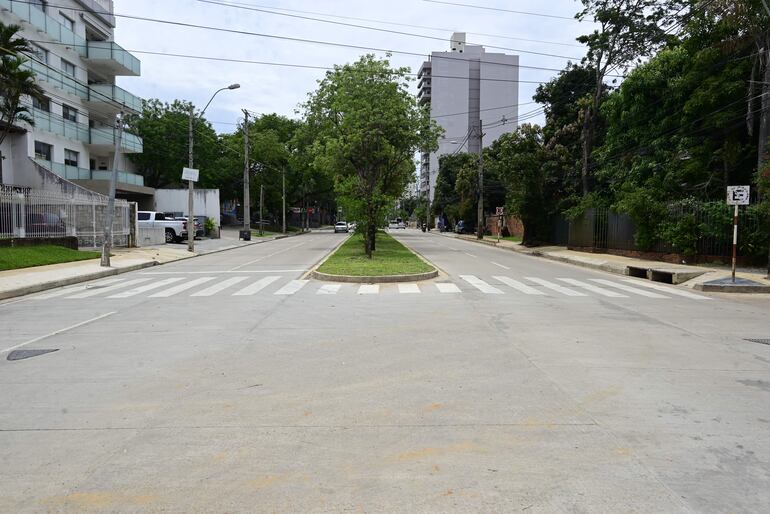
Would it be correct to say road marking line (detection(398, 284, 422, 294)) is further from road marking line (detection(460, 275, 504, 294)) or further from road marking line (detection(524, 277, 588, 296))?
road marking line (detection(524, 277, 588, 296))

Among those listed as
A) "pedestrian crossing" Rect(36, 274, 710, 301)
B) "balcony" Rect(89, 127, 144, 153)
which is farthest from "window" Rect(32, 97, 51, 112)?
"pedestrian crossing" Rect(36, 274, 710, 301)

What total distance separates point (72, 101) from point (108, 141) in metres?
3.45

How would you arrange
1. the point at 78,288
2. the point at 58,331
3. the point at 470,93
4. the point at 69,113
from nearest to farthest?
the point at 58,331
the point at 78,288
the point at 69,113
the point at 470,93

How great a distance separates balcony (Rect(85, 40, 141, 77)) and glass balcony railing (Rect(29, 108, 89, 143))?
4475mm

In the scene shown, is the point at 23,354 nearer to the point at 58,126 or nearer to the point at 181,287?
the point at 181,287

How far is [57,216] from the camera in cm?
2583

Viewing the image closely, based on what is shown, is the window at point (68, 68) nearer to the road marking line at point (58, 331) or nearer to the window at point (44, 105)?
the window at point (44, 105)

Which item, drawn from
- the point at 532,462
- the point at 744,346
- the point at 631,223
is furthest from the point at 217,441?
the point at 631,223

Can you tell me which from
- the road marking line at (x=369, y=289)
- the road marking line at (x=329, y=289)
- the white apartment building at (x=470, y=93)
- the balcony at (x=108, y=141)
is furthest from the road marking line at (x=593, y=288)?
the white apartment building at (x=470, y=93)

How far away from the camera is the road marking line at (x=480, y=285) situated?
45.8 feet

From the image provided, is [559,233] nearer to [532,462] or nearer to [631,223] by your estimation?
[631,223]

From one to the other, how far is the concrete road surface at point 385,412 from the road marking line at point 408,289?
2.90m

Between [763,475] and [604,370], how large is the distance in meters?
2.77

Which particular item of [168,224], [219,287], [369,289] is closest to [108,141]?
[168,224]
